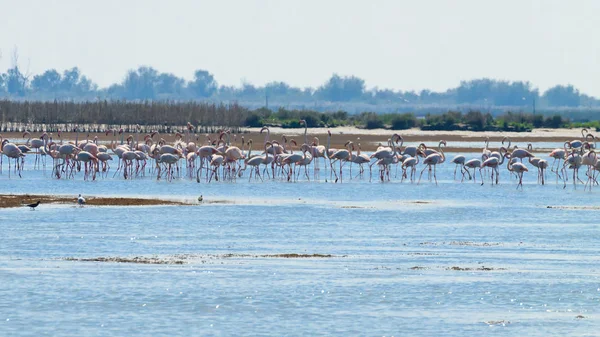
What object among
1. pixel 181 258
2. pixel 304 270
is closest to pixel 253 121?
pixel 181 258

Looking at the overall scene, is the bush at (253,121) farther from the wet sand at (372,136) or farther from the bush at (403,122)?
the bush at (403,122)

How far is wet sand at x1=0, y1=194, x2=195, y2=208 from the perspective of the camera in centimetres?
2494

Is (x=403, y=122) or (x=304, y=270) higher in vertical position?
(x=403, y=122)

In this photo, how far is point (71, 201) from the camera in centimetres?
2552

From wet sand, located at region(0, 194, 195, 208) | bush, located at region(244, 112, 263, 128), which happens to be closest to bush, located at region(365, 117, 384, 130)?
bush, located at region(244, 112, 263, 128)

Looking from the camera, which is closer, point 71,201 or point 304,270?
point 304,270

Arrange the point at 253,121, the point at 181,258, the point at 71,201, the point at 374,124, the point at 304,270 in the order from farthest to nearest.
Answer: the point at 253,121 → the point at 374,124 → the point at 71,201 → the point at 181,258 → the point at 304,270

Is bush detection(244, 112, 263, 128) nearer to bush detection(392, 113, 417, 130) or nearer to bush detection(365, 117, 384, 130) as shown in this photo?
bush detection(365, 117, 384, 130)

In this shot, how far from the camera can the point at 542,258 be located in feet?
55.8

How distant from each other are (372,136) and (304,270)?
57111 mm

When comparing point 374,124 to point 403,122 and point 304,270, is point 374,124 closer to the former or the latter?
point 403,122

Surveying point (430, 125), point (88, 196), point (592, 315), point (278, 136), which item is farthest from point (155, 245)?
point (430, 125)

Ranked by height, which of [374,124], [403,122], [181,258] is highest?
[403,122]

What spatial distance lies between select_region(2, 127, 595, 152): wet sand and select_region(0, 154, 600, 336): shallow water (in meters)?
32.2
